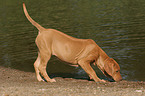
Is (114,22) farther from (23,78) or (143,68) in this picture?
(23,78)

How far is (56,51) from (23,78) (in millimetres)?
1826

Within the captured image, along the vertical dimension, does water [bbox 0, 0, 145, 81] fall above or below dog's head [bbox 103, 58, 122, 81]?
below

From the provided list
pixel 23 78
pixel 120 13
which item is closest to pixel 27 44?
pixel 23 78

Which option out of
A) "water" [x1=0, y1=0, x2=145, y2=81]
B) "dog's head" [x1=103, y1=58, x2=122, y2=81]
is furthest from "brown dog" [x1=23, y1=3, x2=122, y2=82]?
"water" [x1=0, y1=0, x2=145, y2=81]

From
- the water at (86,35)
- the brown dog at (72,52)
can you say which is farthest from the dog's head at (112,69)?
the water at (86,35)

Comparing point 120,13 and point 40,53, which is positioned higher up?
point 40,53

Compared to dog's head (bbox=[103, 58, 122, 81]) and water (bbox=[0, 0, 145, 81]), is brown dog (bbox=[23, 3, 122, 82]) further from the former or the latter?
water (bbox=[0, 0, 145, 81])

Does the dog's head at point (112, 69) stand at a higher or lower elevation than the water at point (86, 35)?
higher

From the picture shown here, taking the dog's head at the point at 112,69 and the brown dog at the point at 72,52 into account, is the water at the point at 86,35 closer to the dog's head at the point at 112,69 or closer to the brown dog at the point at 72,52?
the dog's head at the point at 112,69

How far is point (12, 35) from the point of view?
1788 cm

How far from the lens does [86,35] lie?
15.7 metres

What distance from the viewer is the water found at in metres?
10.5

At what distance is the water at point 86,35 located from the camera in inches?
413

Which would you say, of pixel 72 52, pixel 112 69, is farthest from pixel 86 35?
pixel 112 69
